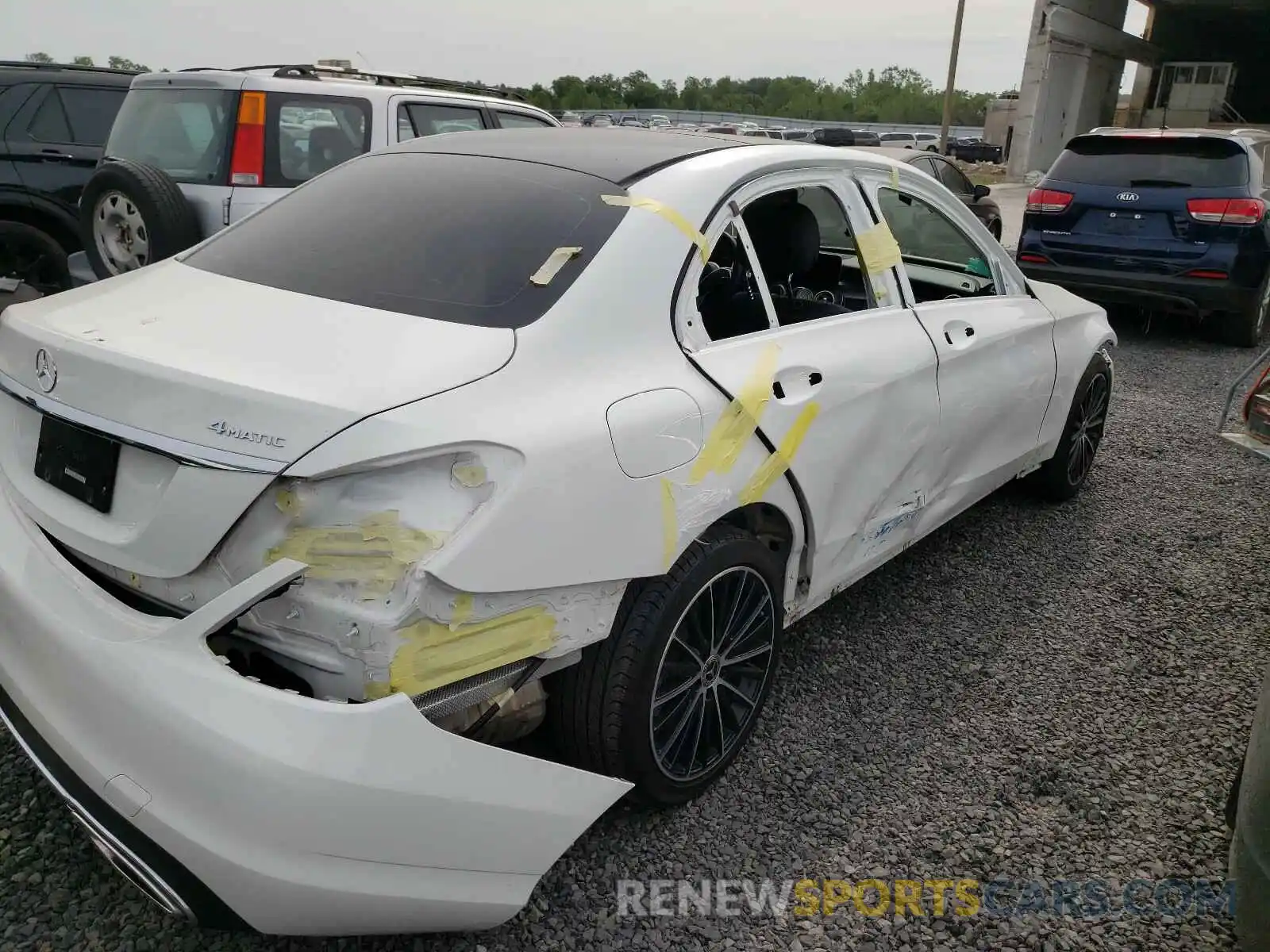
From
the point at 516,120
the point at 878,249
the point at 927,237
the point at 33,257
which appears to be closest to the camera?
the point at 878,249

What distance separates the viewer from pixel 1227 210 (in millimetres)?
7477

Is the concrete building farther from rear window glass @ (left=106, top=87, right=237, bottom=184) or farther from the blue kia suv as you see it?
rear window glass @ (left=106, top=87, right=237, bottom=184)

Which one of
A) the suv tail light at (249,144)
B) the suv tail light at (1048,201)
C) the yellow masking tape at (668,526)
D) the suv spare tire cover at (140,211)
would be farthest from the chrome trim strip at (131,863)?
the suv tail light at (1048,201)

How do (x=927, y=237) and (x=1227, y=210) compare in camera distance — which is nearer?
(x=927, y=237)

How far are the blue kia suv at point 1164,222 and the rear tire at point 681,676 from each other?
667cm

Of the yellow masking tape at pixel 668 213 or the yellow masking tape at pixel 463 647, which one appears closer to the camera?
the yellow masking tape at pixel 463 647

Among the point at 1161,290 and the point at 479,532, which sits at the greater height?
the point at 479,532

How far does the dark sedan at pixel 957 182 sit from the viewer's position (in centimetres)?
920

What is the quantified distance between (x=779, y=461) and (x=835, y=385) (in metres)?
0.36

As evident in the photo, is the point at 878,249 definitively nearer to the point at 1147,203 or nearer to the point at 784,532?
the point at 784,532

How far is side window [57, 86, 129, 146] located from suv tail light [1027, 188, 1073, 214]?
7.42m

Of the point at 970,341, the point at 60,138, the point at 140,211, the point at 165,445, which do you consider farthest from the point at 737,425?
the point at 60,138

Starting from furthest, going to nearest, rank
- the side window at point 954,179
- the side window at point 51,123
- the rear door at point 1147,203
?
the side window at point 954,179 → the rear door at point 1147,203 → the side window at point 51,123

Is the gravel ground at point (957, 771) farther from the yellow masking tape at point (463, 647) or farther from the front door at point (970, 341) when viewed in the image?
the yellow masking tape at point (463, 647)
